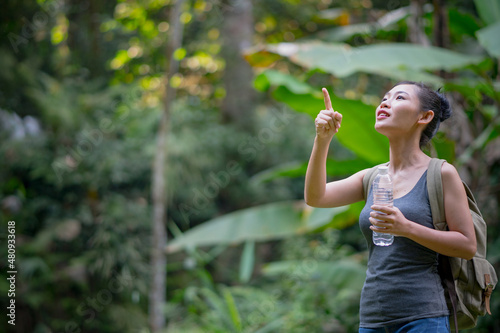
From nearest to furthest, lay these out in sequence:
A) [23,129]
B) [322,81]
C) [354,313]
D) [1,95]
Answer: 1. [354,313]
2. [1,95]
3. [23,129]
4. [322,81]

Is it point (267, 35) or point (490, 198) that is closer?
point (490, 198)

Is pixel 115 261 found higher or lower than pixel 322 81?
lower

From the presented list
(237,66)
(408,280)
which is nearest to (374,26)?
(237,66)

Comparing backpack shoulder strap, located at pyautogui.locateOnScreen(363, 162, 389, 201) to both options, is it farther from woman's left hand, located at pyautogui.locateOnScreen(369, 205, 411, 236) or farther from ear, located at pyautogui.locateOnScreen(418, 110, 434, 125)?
woman's left hand, located at pyautogui.locateOnScreen(369, 205, 411, 236)

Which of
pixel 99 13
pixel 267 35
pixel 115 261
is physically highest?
pixel 267 35

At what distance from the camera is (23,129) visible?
616 cm

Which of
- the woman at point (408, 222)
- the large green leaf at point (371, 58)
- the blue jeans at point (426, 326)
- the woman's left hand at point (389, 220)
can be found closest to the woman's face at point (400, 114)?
the woman at point (408, 222)

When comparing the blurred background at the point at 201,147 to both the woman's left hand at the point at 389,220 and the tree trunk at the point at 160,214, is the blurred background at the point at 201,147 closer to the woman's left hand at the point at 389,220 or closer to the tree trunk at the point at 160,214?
the tree trunk at the point at 160,214

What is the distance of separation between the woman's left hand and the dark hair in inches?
15.2

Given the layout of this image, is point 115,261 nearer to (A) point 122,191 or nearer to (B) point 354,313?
(A) point 122,191

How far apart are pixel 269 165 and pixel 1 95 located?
3.89 meters

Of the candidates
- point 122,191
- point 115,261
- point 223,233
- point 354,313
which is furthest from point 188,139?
point 354,313

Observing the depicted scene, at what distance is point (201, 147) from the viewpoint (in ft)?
23.0

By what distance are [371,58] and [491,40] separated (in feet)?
2.50
